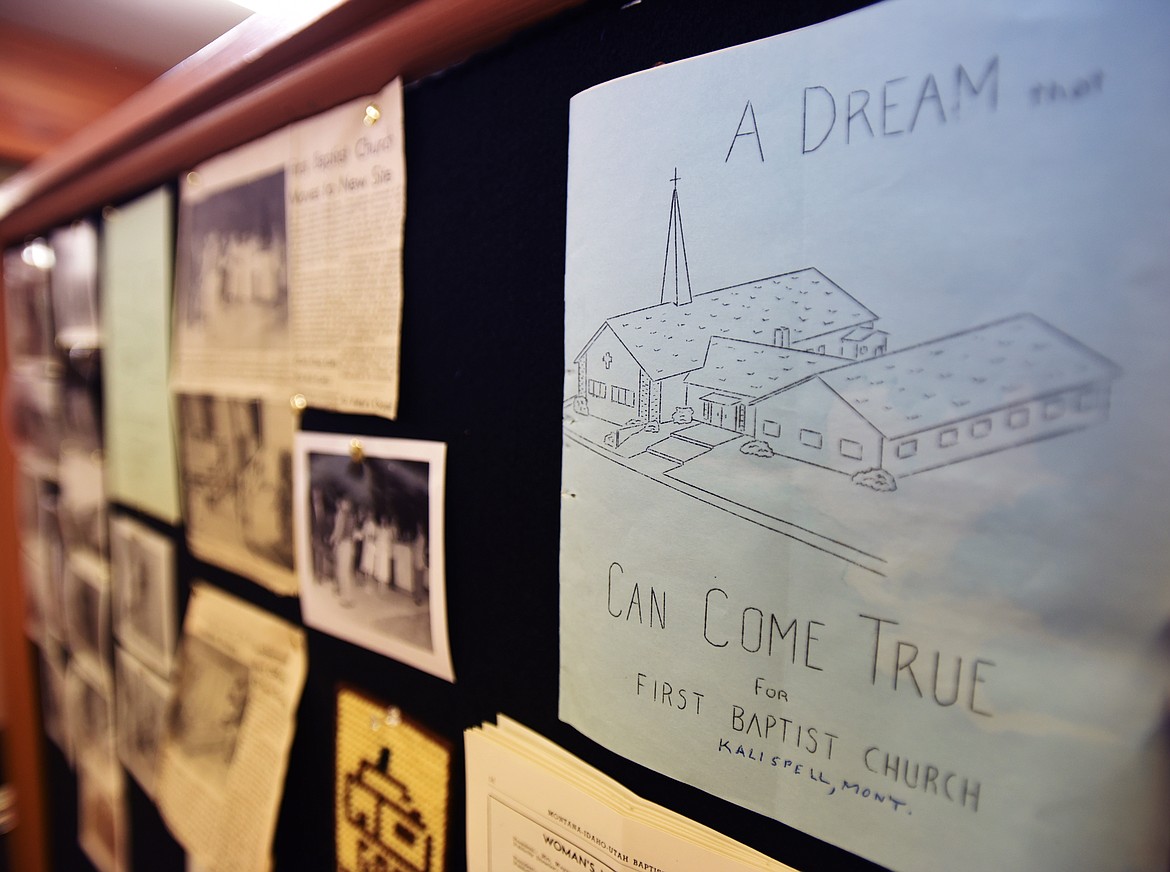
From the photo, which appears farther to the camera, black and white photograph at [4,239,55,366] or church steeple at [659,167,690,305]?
black and white photograph at [4,239,55,366]

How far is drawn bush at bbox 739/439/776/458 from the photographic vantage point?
0.24 metres

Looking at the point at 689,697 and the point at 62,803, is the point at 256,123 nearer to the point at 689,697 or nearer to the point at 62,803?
the point at 689,697

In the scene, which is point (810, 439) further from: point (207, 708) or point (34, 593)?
point (34, 593)

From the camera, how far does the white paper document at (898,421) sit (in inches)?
7.1

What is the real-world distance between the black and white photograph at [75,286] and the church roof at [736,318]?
718 mm

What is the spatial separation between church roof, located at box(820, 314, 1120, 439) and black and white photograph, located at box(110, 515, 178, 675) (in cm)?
67

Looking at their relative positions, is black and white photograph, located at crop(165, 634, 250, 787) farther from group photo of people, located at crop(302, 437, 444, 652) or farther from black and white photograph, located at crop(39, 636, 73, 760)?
black and white photograph, located at crop(39, 636, 73, 760)

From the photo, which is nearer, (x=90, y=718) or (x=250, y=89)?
(x=250, y=89)

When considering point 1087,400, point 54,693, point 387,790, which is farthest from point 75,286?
point 1087,400

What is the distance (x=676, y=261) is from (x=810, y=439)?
0.10m

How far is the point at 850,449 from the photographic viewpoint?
22 centimetres

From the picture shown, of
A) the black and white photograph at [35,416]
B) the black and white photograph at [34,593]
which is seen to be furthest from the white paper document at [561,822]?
the black and white photograph at [34,593]

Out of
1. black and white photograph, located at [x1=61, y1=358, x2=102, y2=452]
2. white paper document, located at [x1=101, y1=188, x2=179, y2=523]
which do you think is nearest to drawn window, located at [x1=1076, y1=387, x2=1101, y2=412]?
white paper document, located at [x1=101, y1=188, x2=179, y2=523]

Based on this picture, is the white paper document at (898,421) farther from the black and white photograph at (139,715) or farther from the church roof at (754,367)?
the black and white photograph at (139,715)
